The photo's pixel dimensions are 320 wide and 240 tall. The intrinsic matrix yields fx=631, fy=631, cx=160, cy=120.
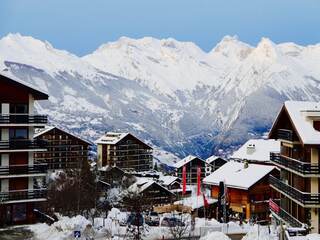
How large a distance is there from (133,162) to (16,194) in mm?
85161

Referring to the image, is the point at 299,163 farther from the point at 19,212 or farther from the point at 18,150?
the point at 19,212

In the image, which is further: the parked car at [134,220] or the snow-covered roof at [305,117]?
the parked car at [134,220]

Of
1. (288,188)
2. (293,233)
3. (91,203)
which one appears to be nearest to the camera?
(293,233)

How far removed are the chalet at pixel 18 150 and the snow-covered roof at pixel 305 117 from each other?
1938 cm

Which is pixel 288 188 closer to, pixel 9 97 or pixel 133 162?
pixel 9 97

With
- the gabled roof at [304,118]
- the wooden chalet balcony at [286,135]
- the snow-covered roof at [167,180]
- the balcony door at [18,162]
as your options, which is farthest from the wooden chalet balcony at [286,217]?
the snow-covered roof at [167,180]

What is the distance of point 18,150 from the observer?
156ft

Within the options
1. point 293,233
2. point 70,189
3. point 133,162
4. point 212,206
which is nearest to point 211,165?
point 133,162

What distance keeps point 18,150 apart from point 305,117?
2153 centimetres

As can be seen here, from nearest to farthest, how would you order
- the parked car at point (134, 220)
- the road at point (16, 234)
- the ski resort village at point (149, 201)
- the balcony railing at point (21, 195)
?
the ski resort village at point (149, 201) → the road at point (16, 234) → the parked car at point (134, 220) → the balcony railing at point (21, 195)

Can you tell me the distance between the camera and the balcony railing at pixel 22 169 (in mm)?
46906

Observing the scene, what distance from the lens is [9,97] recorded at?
47.9 meters

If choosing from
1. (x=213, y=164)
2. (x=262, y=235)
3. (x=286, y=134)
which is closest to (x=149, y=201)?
(x=286, y=134)

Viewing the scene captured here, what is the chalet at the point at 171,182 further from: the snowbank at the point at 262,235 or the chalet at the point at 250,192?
the snowbank at the point at 262,235
